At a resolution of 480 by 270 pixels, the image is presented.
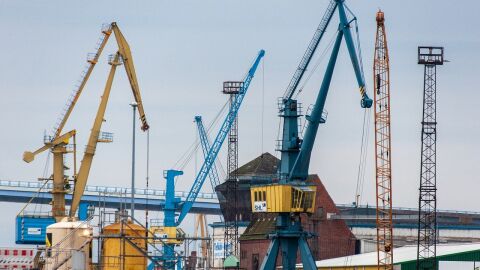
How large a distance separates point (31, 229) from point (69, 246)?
229ft

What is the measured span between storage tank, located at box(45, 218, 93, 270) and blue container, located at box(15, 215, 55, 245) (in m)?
66.1

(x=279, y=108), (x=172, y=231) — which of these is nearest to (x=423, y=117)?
(x=279, y=108)

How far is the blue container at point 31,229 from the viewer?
13325 cm

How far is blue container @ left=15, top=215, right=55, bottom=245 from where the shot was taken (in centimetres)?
13325

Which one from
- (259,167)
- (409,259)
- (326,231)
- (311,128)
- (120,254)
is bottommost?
(409,259)

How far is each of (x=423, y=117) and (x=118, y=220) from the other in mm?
50577

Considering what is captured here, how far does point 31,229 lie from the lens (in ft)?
441

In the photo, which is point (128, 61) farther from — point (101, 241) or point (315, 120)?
point (101, 241)

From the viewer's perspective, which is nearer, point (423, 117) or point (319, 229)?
point (423, 117)

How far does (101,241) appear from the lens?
6531cm

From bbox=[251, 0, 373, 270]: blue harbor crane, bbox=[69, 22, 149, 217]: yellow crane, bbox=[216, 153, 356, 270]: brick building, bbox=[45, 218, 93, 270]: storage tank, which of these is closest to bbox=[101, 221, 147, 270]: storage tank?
bbox=[45, 218, 93, 270]: storage tank

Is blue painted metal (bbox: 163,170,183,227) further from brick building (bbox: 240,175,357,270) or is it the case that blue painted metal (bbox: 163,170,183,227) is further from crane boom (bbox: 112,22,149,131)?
crane boom (bbox: 112,22,149,131)

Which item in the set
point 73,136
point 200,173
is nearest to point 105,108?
point 73,136

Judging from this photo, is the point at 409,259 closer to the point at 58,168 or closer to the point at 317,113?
the point at 317,113
